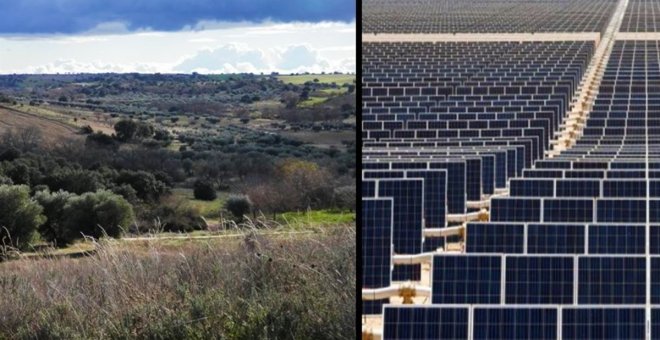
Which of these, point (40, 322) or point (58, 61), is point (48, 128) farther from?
point (40, 322)

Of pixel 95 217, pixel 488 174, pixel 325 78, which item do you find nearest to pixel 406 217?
pixel 488 174

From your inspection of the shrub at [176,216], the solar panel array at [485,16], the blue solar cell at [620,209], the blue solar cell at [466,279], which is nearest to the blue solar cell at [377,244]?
the blue solar cell at [466,279]

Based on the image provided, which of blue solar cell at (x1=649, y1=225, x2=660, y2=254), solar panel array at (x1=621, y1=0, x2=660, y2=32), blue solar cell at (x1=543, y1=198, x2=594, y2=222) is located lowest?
blue solar cell at (x1=649, y1=225, x2=660, y2=254)

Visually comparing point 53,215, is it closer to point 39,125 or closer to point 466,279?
point 466,279

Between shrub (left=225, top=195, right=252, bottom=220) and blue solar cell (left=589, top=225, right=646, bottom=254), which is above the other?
blue solar cell (left=589, top=225, right=646, bottom=254)

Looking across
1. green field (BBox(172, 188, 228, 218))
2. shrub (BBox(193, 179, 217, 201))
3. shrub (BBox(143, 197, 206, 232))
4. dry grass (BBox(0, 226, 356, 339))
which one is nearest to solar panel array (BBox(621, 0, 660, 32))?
green field (BBox(172, 188, 228, 218))

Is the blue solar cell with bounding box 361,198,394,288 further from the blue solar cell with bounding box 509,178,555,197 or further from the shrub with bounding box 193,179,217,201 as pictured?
the shrub with bounding box 193,179,217,201
